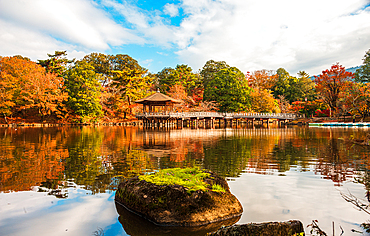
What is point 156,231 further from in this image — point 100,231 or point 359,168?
point 359,168

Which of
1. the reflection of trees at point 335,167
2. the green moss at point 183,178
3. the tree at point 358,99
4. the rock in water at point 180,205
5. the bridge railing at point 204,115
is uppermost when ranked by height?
the tree at point 358,99

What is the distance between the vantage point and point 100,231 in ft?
13.1

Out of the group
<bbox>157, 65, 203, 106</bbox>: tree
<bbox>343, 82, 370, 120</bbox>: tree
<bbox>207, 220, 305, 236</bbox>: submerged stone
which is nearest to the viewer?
<bbox>207, 220, 305, 236</bbox>: submerged stone

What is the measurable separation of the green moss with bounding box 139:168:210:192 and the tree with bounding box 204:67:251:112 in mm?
37601

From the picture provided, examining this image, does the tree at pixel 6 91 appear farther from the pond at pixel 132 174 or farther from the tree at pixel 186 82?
the pond at pixel 132 174

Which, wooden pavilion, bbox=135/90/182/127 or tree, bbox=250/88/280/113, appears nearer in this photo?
wooden pavilion, bbox=135/90/182/127

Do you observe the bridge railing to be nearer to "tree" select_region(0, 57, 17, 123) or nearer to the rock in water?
"tree" select_region(0, 57, 17, 123)

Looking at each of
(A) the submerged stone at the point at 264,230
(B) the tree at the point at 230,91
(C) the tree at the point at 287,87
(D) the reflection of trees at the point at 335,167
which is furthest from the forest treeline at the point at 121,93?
(A) the submerged stone at the point at 264,230

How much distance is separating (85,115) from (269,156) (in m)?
37.0

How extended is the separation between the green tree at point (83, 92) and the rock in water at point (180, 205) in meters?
38.8

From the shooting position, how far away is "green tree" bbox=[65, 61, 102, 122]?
4022cm

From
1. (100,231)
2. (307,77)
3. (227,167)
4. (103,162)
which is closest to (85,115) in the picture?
(103,162)

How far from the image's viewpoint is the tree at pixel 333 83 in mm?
40906

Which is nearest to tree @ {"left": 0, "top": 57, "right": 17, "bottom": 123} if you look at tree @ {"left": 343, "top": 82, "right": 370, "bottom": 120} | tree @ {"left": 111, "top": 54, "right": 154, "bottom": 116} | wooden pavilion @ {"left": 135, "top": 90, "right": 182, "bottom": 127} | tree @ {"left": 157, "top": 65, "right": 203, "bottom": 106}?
tree @ {"left": 111, "top": 54, "right": 154, "bottom": 116}
